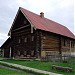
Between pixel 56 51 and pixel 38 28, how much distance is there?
698 centimetres

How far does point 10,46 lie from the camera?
3606 cm

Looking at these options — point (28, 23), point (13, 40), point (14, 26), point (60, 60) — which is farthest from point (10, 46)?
point (60, 60)

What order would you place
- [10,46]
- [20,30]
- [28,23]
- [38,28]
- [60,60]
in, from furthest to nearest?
[10,46] → [20,30] → [28,23] → [38,28] → [60,60]

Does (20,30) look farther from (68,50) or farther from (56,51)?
(68,50)

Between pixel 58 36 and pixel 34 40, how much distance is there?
234 inches

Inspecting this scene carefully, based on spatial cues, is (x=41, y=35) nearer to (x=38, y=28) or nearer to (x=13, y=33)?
(x=38, y=28)

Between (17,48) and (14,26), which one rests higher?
(14,26)

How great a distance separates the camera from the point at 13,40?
35.2m

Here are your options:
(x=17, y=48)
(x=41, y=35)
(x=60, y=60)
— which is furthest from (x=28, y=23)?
(x=60, y=60)

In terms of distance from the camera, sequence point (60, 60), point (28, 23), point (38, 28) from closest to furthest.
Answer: point (60, 60)
point (38, 28)
point (28, 23)

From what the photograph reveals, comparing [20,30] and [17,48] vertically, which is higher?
[20,30]

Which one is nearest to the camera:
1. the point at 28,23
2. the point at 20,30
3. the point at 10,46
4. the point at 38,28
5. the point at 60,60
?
the point at 60,60

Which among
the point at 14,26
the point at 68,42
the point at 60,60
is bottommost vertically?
the point at 60,60

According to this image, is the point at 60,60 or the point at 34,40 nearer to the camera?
the point at 60,60
